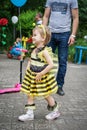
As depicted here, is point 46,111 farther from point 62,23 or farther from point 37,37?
point 62,23

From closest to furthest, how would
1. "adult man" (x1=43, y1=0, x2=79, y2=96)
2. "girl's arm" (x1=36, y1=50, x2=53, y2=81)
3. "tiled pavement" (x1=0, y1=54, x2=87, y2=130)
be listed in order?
"tiled pavement" (x1=0, y1=54, x2=87, y2=130) < "girl's arm" (x1=36, y1=50, x2=53, y2=81) < "adult man" (x1=43, y1=0, x2=79, y2=96)

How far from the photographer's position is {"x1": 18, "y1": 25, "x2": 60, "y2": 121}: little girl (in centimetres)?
487

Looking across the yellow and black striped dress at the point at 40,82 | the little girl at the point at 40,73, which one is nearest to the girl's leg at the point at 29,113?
the little girl at the point at 40,73

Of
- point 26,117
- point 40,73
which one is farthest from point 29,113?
point 40,73

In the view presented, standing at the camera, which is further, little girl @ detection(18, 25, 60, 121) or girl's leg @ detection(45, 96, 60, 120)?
girl's leg @ detection(45, 96, 60, 120)

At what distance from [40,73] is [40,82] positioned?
0.39ft

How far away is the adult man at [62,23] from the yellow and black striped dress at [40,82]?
65.8 inches

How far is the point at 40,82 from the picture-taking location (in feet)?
16.0

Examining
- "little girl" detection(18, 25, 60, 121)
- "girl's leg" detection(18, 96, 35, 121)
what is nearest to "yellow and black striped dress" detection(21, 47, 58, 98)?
"little girl" detection(18, 25, 60, 121)

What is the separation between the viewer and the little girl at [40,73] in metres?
4.87

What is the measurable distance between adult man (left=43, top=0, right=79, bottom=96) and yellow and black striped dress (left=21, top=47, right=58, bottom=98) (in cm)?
167

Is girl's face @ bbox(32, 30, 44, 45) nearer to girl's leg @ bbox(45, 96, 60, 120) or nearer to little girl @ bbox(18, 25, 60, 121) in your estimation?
little girl @ bbox(18, 25, 60, 121)

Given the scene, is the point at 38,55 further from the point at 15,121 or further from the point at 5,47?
the point at 5,47

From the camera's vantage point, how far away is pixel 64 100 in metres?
6.20
